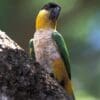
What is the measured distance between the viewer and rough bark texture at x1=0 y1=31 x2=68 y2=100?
3.15 meters

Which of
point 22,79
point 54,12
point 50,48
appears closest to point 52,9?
point 54,12

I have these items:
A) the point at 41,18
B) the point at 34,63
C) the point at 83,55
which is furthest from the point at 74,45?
the point at 34,63

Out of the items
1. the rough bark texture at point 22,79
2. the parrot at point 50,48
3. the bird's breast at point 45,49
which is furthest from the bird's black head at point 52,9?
the rough bark texture at point 22,79

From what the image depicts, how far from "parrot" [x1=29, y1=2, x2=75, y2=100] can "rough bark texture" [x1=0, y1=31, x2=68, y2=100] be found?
647mm

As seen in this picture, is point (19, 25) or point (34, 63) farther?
point (19, 25)

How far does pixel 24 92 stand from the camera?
316cm

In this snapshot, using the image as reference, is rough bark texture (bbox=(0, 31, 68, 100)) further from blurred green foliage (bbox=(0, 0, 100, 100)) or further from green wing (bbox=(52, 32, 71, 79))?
blurred green foliage (bbox=(0, 0, 100, 100))

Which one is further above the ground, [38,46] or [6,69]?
[38,46]

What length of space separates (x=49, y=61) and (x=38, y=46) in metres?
0.15

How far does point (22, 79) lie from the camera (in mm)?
3213

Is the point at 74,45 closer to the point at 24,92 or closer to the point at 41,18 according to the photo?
the point at 41,18

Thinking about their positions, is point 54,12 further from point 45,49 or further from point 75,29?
point 75,29

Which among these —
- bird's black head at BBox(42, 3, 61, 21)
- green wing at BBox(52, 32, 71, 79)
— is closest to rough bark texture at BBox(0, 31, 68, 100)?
green wing at BBox(52, 32, 71, 79)

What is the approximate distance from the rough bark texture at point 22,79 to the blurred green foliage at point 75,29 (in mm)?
3022
